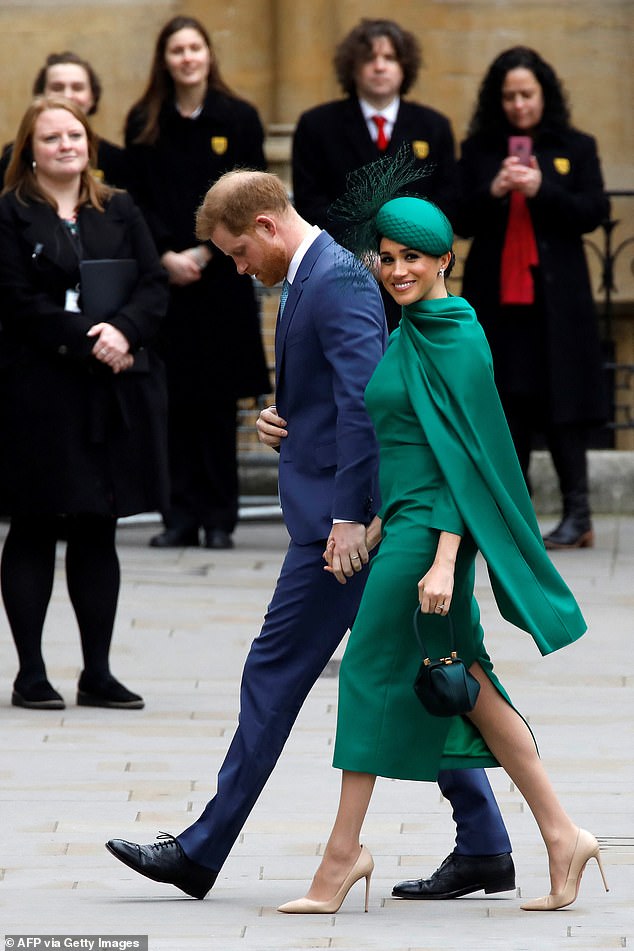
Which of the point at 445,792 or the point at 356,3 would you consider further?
the point at 356,3

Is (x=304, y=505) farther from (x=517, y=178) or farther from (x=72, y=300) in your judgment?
(x=517, y=178)

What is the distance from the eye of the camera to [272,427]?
4.96 meters

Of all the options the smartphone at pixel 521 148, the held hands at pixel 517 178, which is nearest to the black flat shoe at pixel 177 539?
the held hands at pixel 517 178

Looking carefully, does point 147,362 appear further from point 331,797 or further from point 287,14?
point 287,14

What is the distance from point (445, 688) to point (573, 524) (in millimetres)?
5758

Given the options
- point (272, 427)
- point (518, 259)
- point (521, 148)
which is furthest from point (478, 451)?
point (518, 259)

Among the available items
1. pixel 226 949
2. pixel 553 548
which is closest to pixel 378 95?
pixel 553 548

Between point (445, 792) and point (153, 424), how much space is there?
2.52 metres

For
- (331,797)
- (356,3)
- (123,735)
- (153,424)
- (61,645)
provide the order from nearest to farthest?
(331,797), (123,735), (153,424), (61,645), (356,3)

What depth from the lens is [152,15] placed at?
12.9m

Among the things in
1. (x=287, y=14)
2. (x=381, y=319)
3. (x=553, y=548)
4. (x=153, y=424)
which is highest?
(x=287, y=14)

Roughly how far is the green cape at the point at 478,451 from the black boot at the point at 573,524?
17.8ft

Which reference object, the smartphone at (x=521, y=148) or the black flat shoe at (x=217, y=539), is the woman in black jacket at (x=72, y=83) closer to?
the black flat shoe at (x=217, y=539)

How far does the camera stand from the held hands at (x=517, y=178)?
956 centimetres
